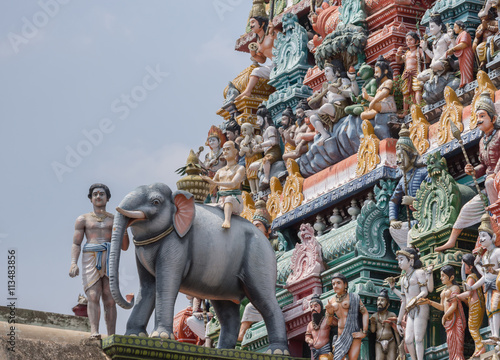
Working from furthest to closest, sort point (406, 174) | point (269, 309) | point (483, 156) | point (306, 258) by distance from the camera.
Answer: point (306, 258) → point (406, 174) → point (269, 309) → point (483, 156)

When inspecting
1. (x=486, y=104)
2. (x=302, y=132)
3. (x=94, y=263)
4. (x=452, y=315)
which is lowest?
(x=452, y=315)

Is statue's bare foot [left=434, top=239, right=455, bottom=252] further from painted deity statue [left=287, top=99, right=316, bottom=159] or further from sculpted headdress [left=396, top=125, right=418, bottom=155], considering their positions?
painted deity statue [left=287, top=99, right=316, bottom=159]

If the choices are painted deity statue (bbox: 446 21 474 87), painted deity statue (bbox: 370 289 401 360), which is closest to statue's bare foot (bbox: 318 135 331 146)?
painted deity statue (bbox: 446 21 474 87)

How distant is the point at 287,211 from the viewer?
24.3 m

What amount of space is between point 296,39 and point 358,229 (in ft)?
18.2

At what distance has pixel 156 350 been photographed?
62.0 feet

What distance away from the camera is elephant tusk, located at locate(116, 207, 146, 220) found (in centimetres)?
1955

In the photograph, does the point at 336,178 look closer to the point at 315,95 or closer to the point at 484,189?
the point at 315,95

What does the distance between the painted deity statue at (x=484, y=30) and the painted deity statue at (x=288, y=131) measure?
4.27 metres

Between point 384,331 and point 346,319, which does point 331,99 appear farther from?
point 384,331

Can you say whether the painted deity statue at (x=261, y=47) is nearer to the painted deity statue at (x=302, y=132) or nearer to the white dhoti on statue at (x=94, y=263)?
the painted deity statue at (x=302, y=132)

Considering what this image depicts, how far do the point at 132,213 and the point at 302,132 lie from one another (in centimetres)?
565

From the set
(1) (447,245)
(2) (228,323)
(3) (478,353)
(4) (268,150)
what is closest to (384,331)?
(1) (447,245)

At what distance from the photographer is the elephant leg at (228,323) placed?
20.8 m
